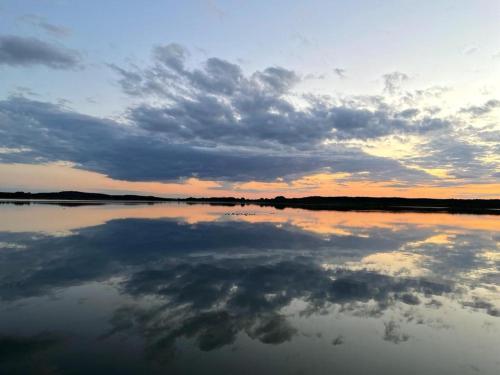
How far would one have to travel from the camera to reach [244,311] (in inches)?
372

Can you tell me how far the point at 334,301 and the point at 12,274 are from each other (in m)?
10.7

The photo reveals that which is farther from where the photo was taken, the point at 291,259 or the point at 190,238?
the point at 190,238

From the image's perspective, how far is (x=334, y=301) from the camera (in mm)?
10500

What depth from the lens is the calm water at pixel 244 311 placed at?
662 centimetres

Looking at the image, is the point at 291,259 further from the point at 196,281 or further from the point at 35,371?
the point at 35,371

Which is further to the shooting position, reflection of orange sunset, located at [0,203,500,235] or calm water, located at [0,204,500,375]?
reflection of orange sunset, located at [0,203,500,235]

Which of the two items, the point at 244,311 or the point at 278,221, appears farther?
the point at 278,221

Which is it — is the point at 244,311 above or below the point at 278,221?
below

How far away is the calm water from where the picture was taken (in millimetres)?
6621

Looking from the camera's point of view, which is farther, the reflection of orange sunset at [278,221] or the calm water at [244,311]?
the reflection of orange sunset at [278,221]

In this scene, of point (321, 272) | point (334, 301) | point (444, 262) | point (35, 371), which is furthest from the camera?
point (444, 262)

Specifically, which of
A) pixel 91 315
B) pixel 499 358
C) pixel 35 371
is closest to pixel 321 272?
pixel 499 358

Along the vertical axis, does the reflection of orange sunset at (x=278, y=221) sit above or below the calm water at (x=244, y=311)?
above

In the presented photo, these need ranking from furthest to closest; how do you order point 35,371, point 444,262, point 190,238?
point 190,238, point 444,262, point 35,371
